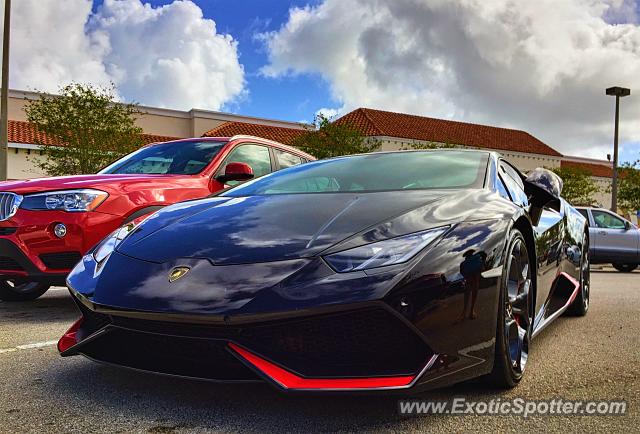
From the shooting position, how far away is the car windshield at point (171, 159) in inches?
214

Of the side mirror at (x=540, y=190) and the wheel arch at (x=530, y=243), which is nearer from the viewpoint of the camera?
the wheel arch at (x=530, y=243)

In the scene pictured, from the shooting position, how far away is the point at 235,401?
Answer: 7.89ft

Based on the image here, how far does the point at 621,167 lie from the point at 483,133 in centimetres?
1102

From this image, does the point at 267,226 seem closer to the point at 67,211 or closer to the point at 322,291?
the point at 322,291

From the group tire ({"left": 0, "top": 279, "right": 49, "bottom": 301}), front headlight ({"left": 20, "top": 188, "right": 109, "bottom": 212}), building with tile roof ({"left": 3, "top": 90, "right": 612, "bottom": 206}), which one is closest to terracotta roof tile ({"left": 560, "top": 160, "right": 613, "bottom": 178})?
building with tile roof ({"left": 3, "top": 90, "right": 612, "bottom": 206})

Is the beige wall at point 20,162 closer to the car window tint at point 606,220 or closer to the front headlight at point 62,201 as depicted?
the car window tint at point 606,220

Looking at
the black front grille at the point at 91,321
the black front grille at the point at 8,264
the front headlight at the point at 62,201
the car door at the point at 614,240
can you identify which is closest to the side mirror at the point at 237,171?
the front headlight at the point at 62,201

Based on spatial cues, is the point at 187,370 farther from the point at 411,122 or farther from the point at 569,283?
the point at 411,122

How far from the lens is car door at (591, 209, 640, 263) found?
1377 centimetres

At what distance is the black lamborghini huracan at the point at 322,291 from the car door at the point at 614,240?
12.1 m

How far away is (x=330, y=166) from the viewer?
12.0 ft

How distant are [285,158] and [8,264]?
9.48 feet

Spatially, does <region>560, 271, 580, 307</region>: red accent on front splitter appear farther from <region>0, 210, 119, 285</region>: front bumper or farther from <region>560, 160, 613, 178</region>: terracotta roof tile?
<region>560, 160, 613, 178</region>: terracotta roof tile

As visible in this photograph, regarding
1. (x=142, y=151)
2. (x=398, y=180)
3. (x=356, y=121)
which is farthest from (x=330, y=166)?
(x=356, y=121)
